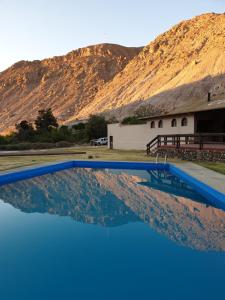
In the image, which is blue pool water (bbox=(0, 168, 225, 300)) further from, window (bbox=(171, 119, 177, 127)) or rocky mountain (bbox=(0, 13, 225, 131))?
rocky mountain (bbox=(0, 13, 225, 131))

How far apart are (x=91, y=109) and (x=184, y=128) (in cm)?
6587

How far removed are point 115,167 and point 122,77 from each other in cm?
8133

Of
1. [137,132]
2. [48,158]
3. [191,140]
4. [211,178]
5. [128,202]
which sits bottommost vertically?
[128,202]

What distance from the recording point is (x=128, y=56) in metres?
123

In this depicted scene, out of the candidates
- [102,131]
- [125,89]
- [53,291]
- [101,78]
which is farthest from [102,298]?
[101,78]

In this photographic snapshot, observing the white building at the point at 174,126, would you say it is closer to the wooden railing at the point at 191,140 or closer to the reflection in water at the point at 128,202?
the wooden railing at the point at 191,140

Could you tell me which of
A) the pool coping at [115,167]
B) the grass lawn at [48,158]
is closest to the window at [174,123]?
the grass lawn at [48,158]

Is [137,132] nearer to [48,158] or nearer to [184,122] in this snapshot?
[184,122]

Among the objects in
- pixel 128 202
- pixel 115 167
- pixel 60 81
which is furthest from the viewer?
pixel 60 81

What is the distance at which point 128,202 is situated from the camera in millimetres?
10711

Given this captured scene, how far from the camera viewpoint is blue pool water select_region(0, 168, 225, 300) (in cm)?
475

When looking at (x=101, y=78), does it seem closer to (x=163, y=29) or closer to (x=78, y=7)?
(x=163, y=29)

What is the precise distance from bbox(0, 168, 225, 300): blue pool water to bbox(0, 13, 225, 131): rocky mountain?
35.8 metres

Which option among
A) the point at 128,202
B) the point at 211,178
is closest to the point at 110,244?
the point at 128,202
